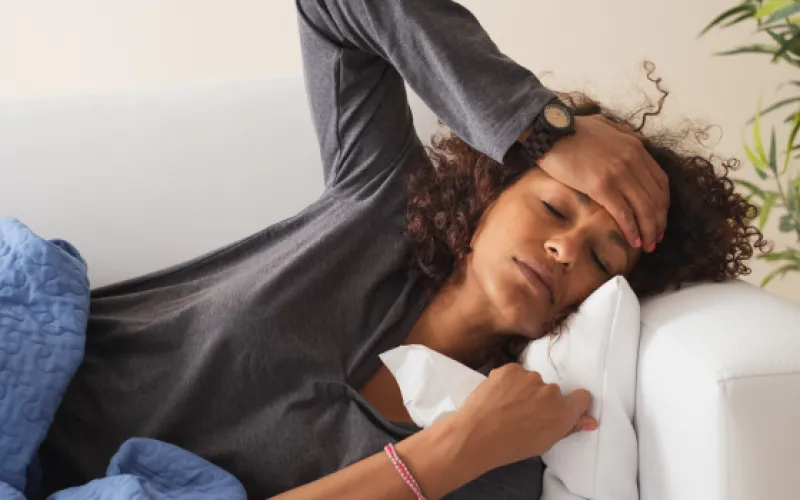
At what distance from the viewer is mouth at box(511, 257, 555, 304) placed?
108cm

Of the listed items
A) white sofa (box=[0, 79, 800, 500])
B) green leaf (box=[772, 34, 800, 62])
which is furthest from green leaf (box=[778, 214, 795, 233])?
white sofa (box=[0, 79, 800, 500])

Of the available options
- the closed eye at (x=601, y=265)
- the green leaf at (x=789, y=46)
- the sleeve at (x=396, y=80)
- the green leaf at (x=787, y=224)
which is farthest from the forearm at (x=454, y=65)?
the green leaf at (x=787, y=224)

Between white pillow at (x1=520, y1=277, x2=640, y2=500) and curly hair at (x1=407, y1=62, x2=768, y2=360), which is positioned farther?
curly hair at (x1=407, y1=62, x2=768, y2=360)

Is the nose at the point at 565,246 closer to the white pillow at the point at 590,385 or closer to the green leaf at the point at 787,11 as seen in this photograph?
the white pillow at the point at 590,385

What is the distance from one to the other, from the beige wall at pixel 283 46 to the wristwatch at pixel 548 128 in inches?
36.6

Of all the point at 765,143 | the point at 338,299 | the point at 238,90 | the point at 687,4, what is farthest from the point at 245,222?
the point at 765,143

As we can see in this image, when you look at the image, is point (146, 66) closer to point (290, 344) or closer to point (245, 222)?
point (245, 222)

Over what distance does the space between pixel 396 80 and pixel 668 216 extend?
1.55 feet

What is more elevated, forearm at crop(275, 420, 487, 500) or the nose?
the nose

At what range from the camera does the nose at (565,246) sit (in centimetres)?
107

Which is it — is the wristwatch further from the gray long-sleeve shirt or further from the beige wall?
the beige wall

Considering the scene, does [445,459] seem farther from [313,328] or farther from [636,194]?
[636,194]

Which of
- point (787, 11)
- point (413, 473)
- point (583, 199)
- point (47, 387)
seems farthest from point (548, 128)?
point (47, 387)

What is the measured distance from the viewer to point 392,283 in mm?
1229
